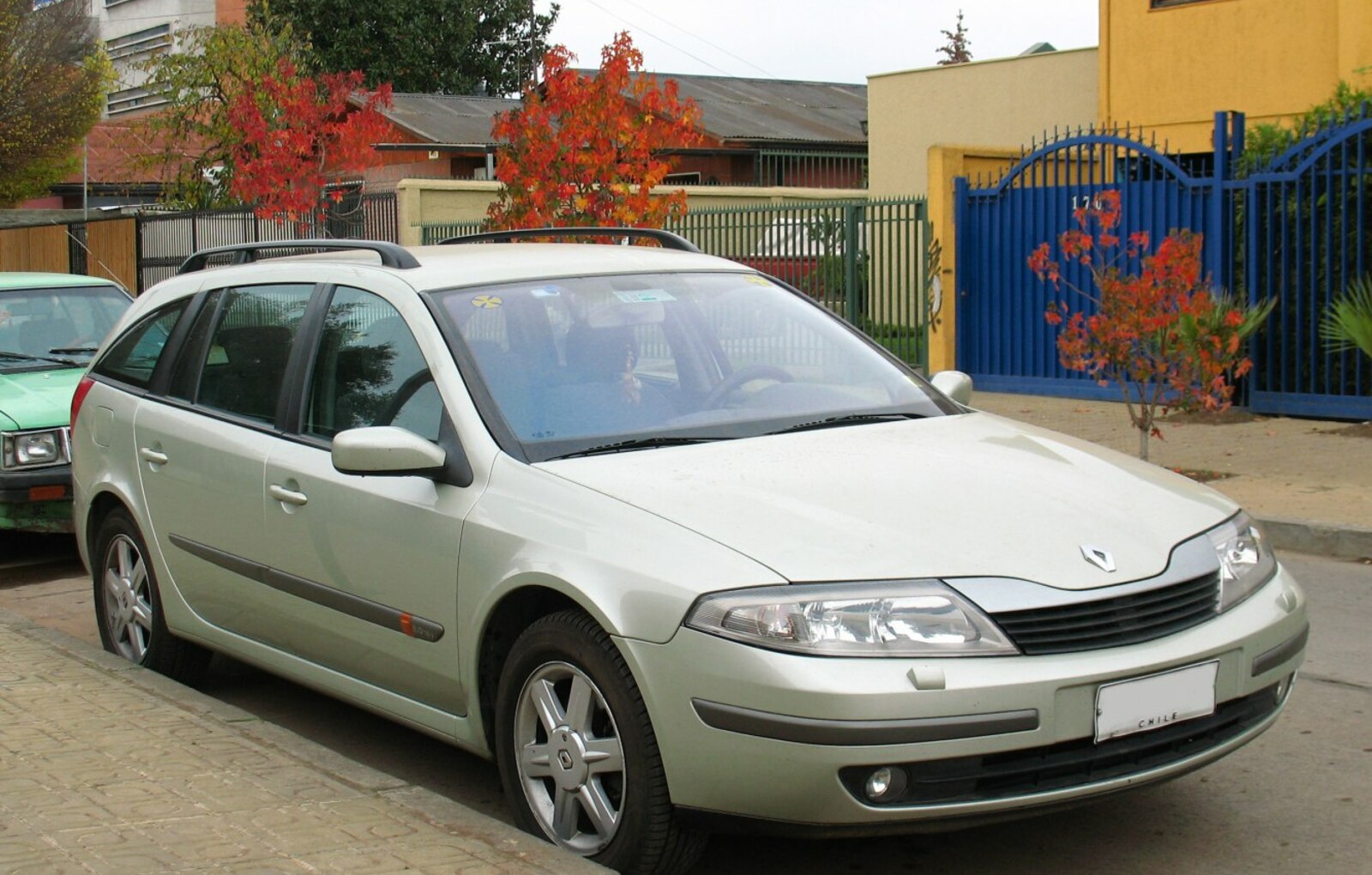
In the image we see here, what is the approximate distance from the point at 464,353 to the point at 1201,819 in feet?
7.94

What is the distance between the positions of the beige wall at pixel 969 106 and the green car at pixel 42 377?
17834mm

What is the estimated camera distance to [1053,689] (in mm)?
3693

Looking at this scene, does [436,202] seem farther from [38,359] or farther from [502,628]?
[502,628]

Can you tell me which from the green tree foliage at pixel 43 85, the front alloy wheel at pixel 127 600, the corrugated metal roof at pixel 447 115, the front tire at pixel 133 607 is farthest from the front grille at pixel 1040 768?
the green tree foliage at pixel 43 85

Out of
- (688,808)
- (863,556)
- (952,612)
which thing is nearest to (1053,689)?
(952,612)

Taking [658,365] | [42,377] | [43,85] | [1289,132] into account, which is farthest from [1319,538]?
[43,85]

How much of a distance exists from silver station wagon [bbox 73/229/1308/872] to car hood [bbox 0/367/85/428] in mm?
3541

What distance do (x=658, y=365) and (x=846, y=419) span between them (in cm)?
58

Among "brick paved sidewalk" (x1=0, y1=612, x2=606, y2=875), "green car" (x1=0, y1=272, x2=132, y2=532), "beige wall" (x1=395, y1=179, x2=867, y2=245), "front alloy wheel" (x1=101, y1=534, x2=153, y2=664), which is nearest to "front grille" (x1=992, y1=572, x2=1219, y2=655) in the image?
"brick paved sidewalk" (x1=0, y1=612, x2=606, y2=875)

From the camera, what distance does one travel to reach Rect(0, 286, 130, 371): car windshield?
34.6 ft

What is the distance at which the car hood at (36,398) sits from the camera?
30.5 feet

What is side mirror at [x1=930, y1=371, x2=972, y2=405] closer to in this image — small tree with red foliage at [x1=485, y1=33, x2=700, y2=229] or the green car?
the green car

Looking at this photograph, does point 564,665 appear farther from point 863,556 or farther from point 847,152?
point 847,152

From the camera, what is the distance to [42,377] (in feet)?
33.0
